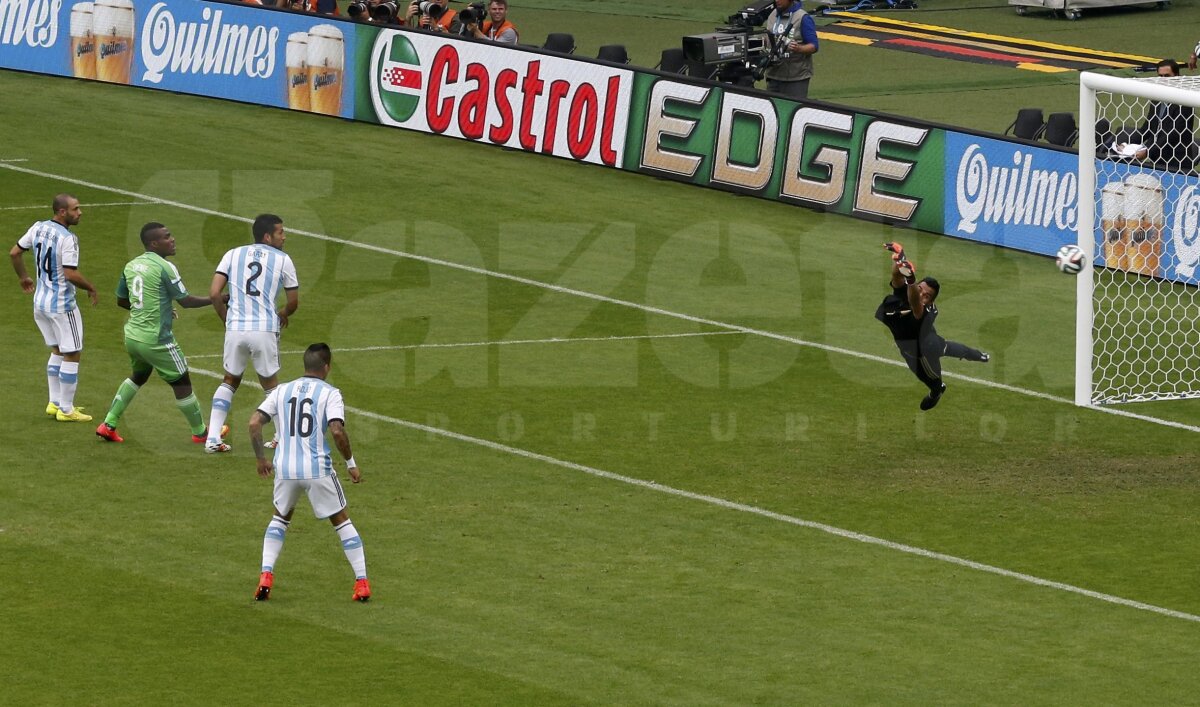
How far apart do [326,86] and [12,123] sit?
16.0 feet

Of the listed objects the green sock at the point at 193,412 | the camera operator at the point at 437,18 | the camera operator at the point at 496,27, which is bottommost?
the green sock at the point at 193,412

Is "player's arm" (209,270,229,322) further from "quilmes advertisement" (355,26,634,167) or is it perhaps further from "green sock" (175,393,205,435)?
"quilmes advertisement" (355,26,634,167)

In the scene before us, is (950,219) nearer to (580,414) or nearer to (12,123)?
(580,414)

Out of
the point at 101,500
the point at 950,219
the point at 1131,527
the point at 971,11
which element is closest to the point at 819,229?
the point at 950,219

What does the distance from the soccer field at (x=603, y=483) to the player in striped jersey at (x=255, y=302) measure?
2.64 feet

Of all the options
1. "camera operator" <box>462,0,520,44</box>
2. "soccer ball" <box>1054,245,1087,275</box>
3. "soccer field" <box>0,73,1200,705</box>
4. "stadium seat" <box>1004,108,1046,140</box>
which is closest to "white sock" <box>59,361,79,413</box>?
"soccer field" <box>0,73,1200,705</box>

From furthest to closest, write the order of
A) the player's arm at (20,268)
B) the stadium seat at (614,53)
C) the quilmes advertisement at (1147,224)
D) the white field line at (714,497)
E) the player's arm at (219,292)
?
the stadium seat at (614,53), the quilmes advertisement at (1147,224), the player's arm at (20,268), the player's arm at (219,292), the white field line at (714,497)

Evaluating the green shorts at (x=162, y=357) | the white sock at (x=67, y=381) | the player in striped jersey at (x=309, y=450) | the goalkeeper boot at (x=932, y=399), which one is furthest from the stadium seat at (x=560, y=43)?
the player in striped jersey at (x=309, y=450)

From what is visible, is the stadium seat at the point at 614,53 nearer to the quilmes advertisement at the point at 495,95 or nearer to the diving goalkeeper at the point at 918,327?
the quilmes advertisement at the point at 495,95

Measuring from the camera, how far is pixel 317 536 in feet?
49.3

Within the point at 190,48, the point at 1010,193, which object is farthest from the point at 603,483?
the point at 190,48

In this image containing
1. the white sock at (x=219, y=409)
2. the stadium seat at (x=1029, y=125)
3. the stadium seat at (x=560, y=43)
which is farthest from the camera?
the stadium seat at (x=560, y=43)

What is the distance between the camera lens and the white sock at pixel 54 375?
1764cm

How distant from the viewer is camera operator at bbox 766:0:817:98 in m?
27.4
